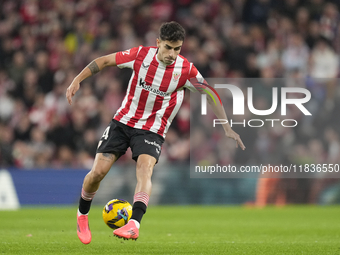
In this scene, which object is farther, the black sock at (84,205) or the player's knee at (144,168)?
the black sock at (84,205)

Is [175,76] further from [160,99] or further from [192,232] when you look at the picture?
[192,232]

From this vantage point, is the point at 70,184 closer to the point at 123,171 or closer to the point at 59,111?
the point at 123,171

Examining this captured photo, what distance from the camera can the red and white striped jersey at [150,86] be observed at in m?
6.32

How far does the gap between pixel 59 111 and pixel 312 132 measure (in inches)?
254

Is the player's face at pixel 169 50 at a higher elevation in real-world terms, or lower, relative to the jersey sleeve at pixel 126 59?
higher

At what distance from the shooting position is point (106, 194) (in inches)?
524

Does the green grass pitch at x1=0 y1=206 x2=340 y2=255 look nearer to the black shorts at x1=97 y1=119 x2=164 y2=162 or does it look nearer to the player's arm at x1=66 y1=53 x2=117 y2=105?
the black shorts at x1=97 y1=119 x2=164 y2=162

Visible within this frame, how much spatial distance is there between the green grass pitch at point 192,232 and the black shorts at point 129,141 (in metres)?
1.08

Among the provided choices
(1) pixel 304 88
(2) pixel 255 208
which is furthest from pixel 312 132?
(2) pixel 255 208

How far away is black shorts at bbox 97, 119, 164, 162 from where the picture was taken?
6.12m

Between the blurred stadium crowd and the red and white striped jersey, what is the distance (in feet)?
23.1

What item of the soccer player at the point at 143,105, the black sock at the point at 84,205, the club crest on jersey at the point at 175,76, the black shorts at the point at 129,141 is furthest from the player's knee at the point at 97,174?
the club crest on jersey at the point at 175,76

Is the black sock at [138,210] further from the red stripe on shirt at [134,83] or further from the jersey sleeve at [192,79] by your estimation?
the jersey sleeve at [192,79]

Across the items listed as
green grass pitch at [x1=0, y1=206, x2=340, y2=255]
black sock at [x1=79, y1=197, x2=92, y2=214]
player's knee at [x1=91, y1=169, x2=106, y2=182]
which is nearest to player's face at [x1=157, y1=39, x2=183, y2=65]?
player's knee at [x1=91, y1=169, x2=106, y2=182]
